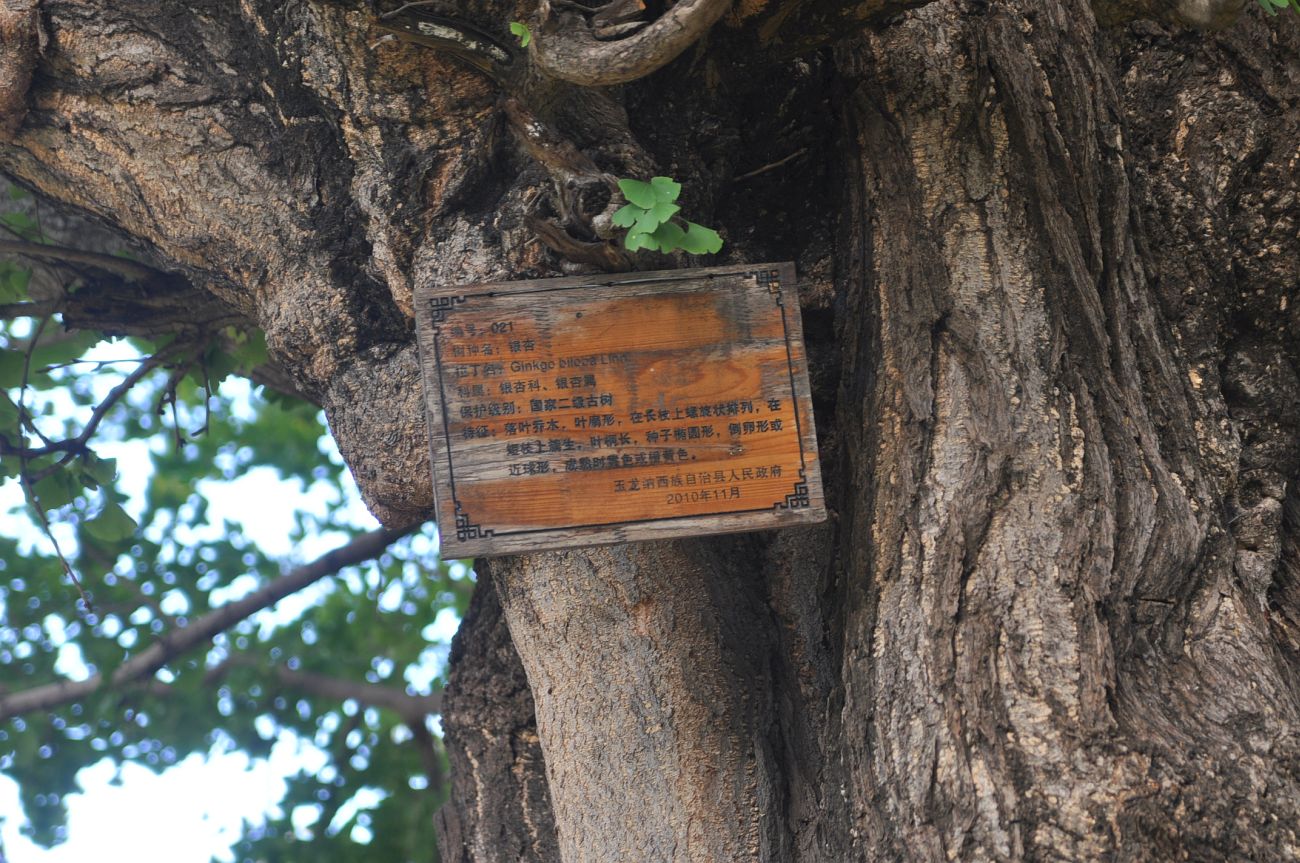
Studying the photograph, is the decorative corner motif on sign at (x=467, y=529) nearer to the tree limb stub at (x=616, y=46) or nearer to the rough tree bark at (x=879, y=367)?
the rough tree bark at (x=879, y=367)

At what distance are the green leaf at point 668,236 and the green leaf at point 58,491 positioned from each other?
246 centimetres

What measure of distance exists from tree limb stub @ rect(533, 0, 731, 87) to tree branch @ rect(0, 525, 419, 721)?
8.84 feet

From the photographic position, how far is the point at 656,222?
187 centimetres

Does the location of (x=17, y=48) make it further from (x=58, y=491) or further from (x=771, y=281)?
(x=771, y=281)

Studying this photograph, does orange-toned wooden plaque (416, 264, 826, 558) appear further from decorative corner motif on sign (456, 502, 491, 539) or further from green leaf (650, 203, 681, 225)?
green leaf (650, 203, 681, 225)

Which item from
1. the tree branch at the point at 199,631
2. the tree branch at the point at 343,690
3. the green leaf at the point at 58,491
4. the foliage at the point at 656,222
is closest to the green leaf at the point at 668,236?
the foliage at the point at 656,222

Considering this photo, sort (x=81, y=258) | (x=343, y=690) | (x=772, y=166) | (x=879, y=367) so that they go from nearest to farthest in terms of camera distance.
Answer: (x=879, y=367) → (x=772, y=166) → (x=81, y=258) → (x=343, y=690)

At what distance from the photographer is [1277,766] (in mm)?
1902

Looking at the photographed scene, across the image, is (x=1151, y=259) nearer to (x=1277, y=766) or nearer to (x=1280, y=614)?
(x=1280, y=614)

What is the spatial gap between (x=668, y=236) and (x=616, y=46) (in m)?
0.32

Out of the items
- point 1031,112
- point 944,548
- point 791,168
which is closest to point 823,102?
point 791,168

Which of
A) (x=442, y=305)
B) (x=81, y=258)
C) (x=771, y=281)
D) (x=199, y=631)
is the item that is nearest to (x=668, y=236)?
(x=771, y=281)

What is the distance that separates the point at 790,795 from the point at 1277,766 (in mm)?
845

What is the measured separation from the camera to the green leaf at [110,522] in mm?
3678
